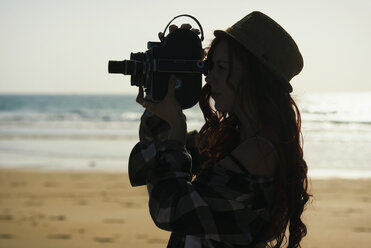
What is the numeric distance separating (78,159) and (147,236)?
25.0 feet

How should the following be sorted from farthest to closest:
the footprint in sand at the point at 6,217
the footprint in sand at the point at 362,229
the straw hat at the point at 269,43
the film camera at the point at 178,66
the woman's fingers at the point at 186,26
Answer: the footprint in sand at the point at 6,217, the footprint in sand at the point at 362,229, the woman's fingers at the point at 186,26, the film camera at the point at 178,66, the straw hat at the point at 269,43

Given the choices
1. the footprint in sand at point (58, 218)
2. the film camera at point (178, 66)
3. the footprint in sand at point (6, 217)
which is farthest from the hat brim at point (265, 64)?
the footprint in sand at point (6, 217)

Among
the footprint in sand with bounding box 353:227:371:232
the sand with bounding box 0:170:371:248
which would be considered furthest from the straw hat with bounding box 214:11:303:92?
the footprint in sand with bounding box 353:227:371:232

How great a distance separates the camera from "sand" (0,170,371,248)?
573cm

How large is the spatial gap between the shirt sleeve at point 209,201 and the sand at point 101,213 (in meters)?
3.18

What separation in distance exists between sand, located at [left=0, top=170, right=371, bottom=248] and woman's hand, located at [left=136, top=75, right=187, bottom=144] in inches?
125

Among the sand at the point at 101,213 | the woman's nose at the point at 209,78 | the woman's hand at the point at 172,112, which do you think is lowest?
the sand at the point at 101,213

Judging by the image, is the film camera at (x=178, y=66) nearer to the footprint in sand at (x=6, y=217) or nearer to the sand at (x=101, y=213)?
the sand at (x=101, y=213)

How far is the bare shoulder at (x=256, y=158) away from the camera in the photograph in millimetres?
1411

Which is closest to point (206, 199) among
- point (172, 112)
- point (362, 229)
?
point (172, 112)

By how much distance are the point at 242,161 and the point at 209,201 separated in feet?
0.47

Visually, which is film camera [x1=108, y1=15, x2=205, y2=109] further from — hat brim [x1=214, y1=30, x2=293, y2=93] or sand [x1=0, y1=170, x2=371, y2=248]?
sand [x1=0, y1=170, x2=371, y2=248]

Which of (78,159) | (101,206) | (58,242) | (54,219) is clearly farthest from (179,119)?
(78,159)

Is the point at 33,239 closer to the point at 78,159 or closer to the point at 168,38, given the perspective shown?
the point at 168,38
